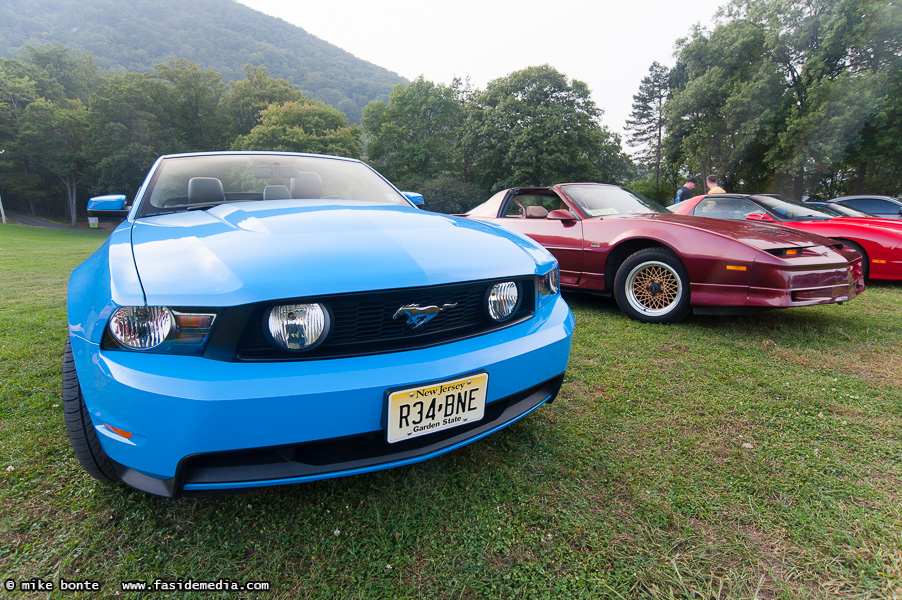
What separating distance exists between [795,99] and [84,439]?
27.7 meters

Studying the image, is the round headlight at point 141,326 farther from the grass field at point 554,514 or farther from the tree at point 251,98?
the tree at point 251,98

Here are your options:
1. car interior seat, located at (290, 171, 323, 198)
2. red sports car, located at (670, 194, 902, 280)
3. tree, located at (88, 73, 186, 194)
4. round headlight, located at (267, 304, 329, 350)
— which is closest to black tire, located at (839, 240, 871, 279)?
red sports car, located at (670, 194, 902, 280)

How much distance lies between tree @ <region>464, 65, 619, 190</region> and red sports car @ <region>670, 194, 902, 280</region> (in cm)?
2605

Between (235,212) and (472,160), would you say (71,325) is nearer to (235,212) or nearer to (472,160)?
(235,212)

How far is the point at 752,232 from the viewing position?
→ 350 cm

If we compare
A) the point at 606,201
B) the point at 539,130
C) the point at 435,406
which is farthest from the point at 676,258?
the point at 539,130

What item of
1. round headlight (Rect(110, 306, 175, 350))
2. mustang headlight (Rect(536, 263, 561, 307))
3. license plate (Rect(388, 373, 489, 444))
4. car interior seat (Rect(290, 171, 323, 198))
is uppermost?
car interior seat (Rect(290, 171, 323, 198))

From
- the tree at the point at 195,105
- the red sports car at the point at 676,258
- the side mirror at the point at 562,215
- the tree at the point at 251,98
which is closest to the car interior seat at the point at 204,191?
the red sports car at the point at 676,258

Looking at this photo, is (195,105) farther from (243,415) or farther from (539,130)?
(243,415)

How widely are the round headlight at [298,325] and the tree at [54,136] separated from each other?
4334 cm

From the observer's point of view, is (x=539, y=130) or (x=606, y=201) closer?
(x=606, y=201)

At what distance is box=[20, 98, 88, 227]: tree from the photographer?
32625 mm

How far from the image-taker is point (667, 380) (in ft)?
8.43

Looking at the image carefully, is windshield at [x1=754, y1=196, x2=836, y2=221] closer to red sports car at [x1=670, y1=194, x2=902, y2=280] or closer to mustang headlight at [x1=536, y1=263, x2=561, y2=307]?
red sports car at [x1=670, y1=194, x2=902, y2=280]
